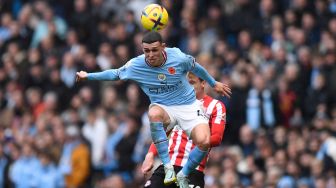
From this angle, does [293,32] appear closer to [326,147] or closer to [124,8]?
[326,147]

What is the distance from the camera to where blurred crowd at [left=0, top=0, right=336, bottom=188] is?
2055 centimetres

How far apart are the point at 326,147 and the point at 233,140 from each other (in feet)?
8.74

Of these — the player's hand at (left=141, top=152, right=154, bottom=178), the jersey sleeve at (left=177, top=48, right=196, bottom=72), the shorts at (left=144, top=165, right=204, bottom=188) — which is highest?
the jersey sleeve at (left=177, top=48, right=196, bottom=72)

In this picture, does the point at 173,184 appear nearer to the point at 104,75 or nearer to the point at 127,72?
the point at 127,72

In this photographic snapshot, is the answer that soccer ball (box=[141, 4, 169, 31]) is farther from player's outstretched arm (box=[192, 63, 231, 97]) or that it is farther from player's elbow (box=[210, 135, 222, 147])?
player's elbow (box=[210, 135, 222, 147])

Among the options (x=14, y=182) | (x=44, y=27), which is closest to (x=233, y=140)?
(x=14, y=182)

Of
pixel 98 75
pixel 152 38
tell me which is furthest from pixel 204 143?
pixel 98 75

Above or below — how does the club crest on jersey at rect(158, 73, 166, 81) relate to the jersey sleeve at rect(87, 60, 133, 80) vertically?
below

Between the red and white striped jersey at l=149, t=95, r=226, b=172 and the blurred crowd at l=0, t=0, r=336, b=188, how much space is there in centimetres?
453

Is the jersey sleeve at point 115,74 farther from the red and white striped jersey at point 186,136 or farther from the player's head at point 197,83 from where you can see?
the red and white striped jersey at point 186,136

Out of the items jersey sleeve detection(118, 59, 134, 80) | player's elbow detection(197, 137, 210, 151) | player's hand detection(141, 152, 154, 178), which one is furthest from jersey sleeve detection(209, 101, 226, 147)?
jersey sleeve detection(118, 59, 134, 80)

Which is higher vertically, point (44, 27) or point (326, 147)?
point (44, 27)

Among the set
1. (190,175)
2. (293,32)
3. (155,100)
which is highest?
(293,32)

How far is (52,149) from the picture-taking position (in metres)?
23.1
